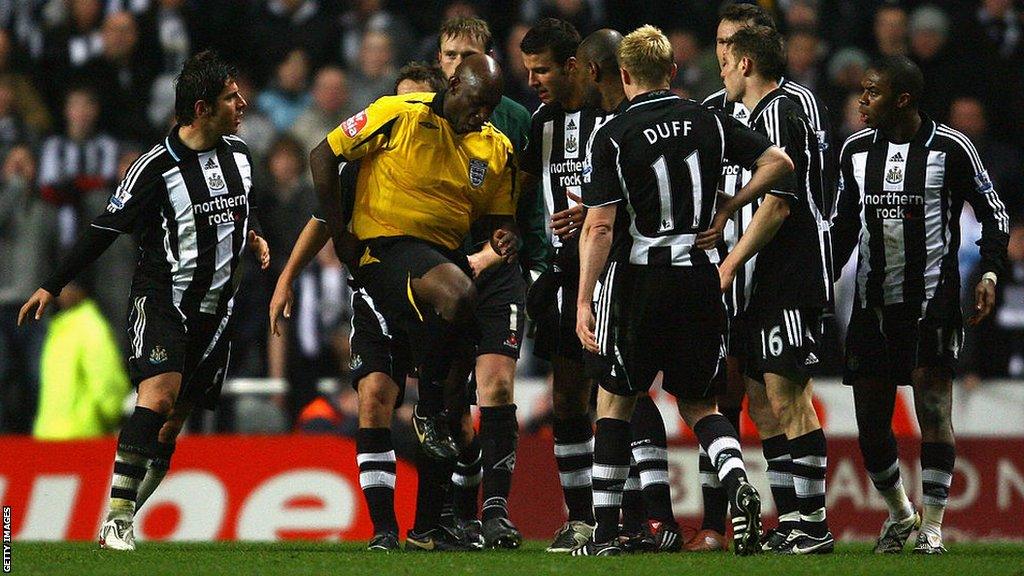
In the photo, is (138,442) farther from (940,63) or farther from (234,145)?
(940,63)

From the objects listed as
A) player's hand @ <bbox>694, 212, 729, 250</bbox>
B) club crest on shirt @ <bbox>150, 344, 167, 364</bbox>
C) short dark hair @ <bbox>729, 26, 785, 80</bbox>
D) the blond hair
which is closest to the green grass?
club crest on shirt @ <bbox>150, 344, 167, 364</bbox>

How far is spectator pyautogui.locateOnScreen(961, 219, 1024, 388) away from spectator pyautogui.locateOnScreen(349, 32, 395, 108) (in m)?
5.30

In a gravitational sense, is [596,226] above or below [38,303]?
above

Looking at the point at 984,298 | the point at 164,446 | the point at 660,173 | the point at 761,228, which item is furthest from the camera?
the point at 164,446

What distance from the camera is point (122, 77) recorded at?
14781 mm

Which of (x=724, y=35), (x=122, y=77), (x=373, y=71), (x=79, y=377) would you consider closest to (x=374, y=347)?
(x=724, y=35)

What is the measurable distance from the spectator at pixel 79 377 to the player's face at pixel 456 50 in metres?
5.13

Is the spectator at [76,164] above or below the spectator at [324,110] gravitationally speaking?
below

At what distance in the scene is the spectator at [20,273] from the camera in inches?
541

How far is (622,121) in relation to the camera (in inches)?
289

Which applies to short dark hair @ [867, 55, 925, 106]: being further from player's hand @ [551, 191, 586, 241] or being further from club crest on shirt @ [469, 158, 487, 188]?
club crest on shirt @ [469, 158, 487, 188]

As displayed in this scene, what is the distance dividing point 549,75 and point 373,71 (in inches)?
253

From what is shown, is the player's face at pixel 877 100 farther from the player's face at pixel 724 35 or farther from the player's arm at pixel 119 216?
the player's arm at pixel 119 216

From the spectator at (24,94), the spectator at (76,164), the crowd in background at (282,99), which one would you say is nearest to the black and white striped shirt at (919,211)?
the crowd in background at (282,99)
